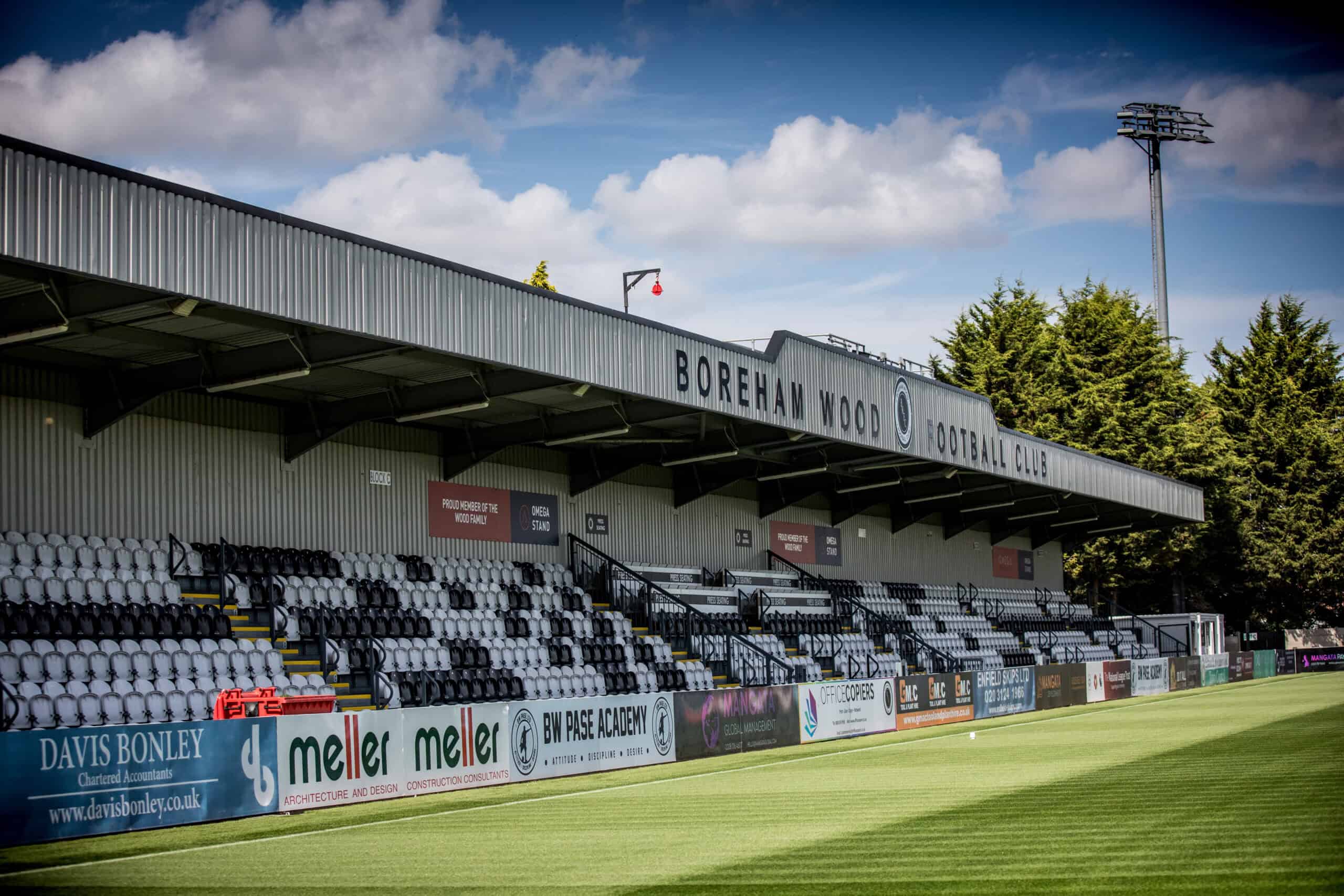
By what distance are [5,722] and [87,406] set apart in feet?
24.5

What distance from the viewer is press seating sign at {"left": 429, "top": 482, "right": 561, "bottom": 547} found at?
28.7 m

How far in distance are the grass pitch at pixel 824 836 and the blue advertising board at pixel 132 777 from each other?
9.1 inches

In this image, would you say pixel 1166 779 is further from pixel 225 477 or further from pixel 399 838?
pixel 225 477

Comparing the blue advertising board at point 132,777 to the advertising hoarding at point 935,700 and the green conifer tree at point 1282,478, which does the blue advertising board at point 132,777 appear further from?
the green conifer tree at point 1282,478

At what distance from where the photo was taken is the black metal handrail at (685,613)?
31.2 meters

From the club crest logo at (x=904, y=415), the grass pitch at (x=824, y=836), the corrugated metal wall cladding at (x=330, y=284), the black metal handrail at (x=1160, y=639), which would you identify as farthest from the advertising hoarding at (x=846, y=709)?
the black metal handrail at (x=1160, y=639)

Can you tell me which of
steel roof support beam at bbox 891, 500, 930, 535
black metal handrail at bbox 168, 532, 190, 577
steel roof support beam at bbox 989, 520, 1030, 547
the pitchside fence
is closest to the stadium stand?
black metal handrail at bbox 168, 532, 190, 577

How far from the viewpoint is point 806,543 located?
138 ft

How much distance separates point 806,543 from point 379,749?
25.7 metres

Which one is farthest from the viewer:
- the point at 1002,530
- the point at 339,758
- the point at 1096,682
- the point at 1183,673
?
the point at 1002,530

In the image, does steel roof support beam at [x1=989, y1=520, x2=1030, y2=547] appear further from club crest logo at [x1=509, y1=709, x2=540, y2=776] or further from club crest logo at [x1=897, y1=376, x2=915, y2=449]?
club crest logo at [x1=509, y1=709, x2=540, y2=776]

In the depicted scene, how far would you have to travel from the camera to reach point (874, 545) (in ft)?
151

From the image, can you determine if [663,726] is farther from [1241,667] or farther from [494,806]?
[1241,667]

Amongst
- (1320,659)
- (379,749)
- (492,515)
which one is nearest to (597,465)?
(492,515)
